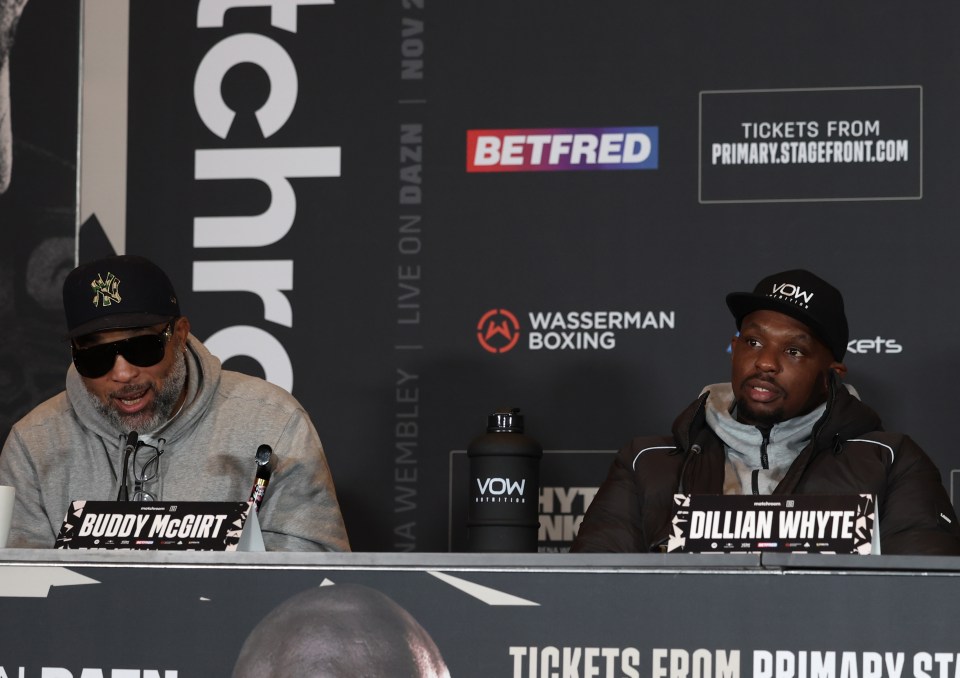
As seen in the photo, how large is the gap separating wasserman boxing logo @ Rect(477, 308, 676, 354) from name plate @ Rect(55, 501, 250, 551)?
1491 millimetres

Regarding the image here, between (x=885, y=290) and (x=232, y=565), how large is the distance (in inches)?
79.8

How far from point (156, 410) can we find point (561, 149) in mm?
1315

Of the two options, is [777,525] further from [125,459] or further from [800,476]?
[125,459]

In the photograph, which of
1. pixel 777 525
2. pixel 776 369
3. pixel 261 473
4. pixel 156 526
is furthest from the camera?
pixel 776 369

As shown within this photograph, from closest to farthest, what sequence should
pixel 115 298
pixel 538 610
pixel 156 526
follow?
pixel 538 610 → pixel 156 526 → pixel 115 298

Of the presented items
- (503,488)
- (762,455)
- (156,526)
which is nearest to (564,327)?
(503,488)

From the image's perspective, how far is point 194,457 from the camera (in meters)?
2.87

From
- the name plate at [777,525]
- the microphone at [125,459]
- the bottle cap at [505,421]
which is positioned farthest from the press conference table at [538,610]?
the bottle cap at [505,421]

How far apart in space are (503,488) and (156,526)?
1.24 meters

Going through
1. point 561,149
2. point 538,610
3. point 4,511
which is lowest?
point 538,610

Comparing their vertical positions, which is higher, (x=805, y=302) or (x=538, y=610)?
(x=805, y=302)

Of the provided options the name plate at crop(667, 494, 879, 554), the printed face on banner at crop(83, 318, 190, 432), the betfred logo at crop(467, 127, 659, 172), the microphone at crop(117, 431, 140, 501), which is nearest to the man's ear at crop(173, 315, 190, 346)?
the printed face on banner at crop(83, 318, 190, 432)

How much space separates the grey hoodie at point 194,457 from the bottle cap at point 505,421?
18.8 inches

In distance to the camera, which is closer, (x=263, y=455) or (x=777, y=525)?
(x=777, y=525)
